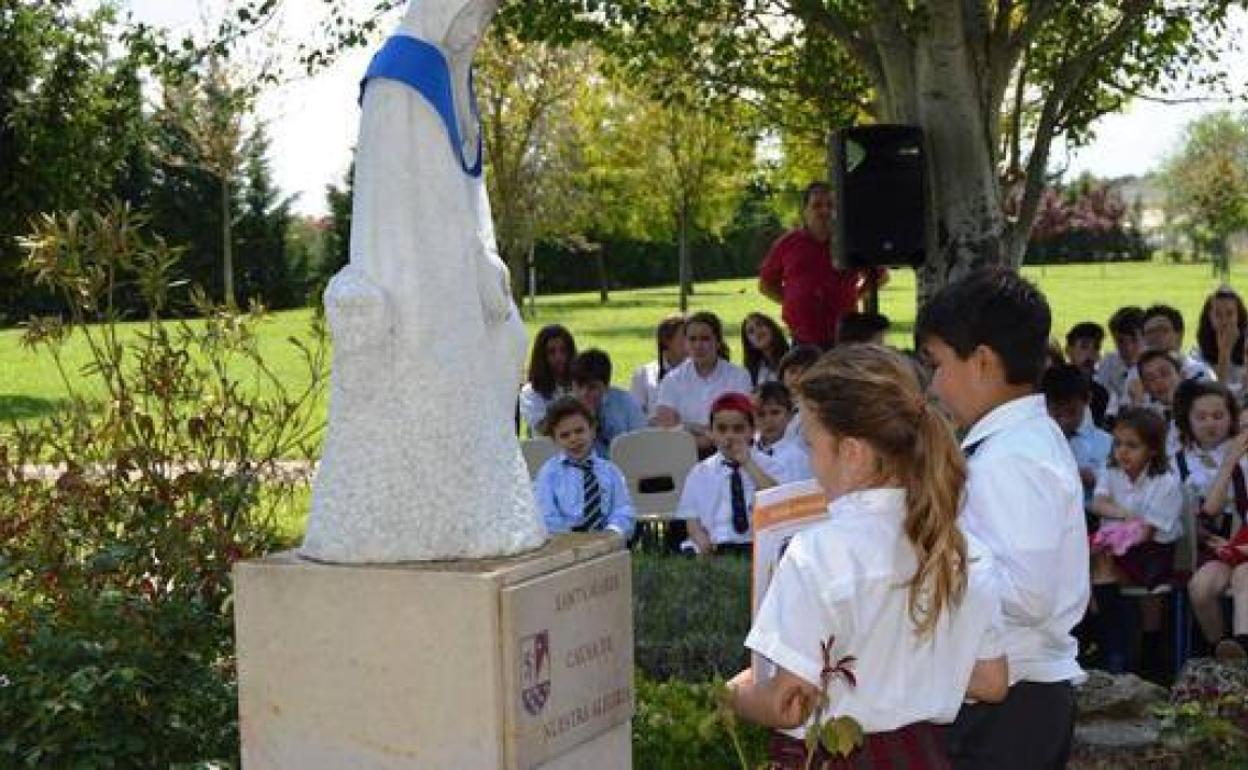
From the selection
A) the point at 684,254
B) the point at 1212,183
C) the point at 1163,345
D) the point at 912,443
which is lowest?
the point at 1163,345

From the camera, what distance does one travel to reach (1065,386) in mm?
9531

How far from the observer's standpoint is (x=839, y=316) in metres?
12.2

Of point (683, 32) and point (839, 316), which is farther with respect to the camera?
point (683, 32)

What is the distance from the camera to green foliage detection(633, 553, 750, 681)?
6.88 metres

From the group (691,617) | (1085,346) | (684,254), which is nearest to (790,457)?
(691,617)

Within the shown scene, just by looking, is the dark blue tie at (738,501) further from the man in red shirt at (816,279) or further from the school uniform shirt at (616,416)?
the man in red shirt at (816,279)

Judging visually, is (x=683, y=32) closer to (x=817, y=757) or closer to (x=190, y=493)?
(x=190, y=493)

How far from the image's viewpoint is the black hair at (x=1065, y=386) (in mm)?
9531

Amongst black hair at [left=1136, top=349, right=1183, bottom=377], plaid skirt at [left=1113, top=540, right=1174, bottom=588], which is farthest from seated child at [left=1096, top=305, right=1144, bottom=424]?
plaid skirt at [left=1113, top=540, right=1174, bottom=588]

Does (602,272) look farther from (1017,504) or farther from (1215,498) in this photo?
(1017,504)

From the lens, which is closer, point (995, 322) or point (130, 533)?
point (995, 322)

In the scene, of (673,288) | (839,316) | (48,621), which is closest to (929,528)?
(48,621)

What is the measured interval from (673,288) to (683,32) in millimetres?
43148

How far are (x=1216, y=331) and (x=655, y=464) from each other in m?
3.72
